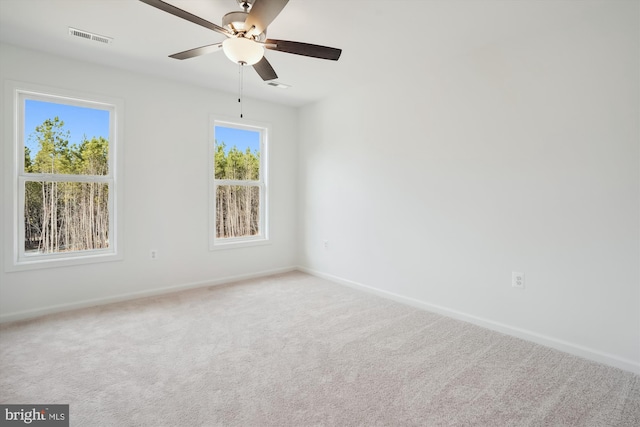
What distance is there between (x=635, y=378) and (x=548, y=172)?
61.4 inches

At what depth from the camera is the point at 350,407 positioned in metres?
1.89

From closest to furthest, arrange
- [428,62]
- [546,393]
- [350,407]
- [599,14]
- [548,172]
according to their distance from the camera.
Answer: [350,407] < [546,393] < [599,14] < [548,172] < [428,62]

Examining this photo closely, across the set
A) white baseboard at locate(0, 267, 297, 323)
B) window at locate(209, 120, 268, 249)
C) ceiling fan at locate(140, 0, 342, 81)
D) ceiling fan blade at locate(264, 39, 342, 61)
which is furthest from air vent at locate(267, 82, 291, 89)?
white baseboard at locate(0, 267, 297, 323)

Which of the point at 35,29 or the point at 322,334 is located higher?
the point at 35,29

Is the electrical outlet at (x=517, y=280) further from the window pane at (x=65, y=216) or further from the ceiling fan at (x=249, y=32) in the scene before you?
the window pane at (x=65, y=216)

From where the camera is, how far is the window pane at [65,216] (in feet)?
10.9

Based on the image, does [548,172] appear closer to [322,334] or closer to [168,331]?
[322,334]

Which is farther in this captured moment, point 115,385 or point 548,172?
point 548,172

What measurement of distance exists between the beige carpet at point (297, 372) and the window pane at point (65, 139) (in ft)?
5.13

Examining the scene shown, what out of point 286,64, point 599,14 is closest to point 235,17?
point 286,64

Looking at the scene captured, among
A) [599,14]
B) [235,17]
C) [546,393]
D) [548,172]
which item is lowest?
[546,393]

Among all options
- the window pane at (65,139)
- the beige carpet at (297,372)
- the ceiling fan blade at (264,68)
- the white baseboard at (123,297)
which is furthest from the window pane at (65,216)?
the ceiling fan blade at (264,68)

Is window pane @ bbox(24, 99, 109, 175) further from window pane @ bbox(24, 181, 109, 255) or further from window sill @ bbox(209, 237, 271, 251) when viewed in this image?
window sill @ bbox(209, 237, 271, 251)

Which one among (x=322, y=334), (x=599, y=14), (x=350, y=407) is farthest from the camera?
(x=322, y=334)
